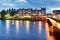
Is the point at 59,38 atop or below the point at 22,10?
below

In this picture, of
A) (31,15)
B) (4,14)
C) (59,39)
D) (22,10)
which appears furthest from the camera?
(22,10)

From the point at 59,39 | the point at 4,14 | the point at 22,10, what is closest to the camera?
the point at 59,39

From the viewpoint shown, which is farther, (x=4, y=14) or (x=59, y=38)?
(x=4, y=14)

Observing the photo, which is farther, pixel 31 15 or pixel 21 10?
pixel 21 10

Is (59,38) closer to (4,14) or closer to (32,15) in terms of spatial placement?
(32,15)

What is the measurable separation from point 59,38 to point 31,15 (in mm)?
64360

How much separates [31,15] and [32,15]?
36cm

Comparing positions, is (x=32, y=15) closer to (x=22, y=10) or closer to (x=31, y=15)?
(x=31, y=15)

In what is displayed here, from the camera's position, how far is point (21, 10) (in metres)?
84.8

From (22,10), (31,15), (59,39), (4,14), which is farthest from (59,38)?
(22,10)

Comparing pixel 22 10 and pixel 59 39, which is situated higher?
pixel 22 10

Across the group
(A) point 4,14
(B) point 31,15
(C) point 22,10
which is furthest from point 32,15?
(C) point 22,10

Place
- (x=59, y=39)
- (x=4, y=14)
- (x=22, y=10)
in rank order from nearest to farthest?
(x=59, y=39), (x=4, y=14), (x=22, y=10)

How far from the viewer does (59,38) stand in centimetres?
297
